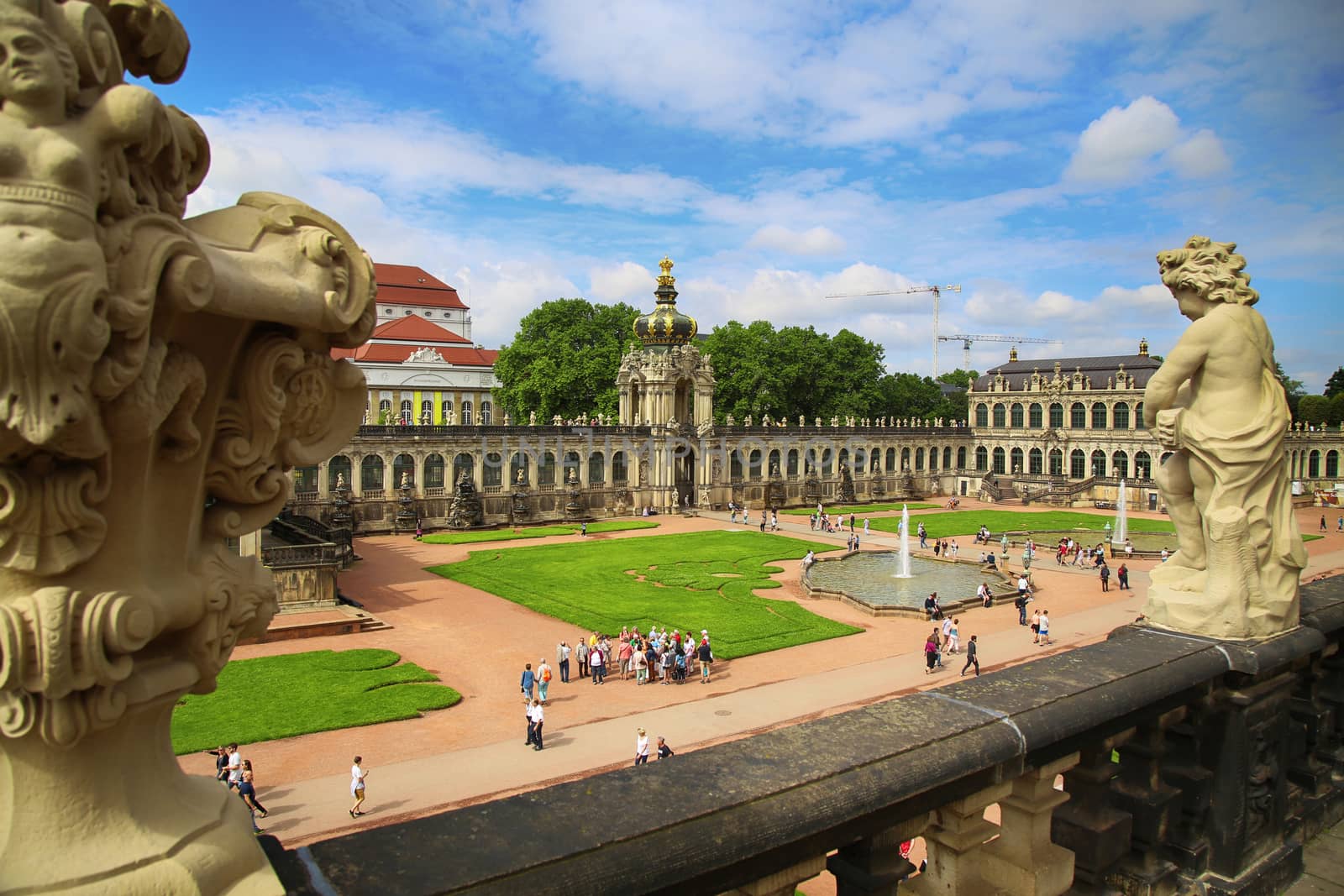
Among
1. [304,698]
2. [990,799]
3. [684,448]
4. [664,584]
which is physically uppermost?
[684,448]

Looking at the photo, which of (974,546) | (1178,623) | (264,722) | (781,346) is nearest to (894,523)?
(974,546)

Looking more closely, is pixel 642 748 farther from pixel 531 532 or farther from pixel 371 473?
pixel 371 473

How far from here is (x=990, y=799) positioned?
389 cm

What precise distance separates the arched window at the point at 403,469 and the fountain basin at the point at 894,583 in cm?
2268

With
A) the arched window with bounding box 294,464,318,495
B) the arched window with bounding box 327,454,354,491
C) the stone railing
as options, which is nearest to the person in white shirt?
the stone railing

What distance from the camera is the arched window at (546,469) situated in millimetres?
52900

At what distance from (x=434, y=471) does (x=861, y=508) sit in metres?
30.1

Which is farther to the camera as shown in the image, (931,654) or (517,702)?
(931,654)

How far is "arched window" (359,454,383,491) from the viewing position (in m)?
46.7

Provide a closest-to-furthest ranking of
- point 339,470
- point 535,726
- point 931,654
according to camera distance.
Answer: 1. point 535,726
2. point 931,654
3. point 339,470

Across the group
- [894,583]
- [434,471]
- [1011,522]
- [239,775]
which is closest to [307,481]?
[434,471]

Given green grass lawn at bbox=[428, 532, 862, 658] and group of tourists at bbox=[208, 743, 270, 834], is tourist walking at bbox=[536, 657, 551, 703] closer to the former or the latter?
green grass lawn at bbox=[428, 532, 862, 658]

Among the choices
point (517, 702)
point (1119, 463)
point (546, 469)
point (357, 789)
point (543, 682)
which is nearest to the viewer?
point (357, 789)

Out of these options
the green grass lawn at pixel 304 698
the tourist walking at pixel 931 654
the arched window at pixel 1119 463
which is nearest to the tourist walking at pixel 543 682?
the green grass lawn at pixel 304 698
